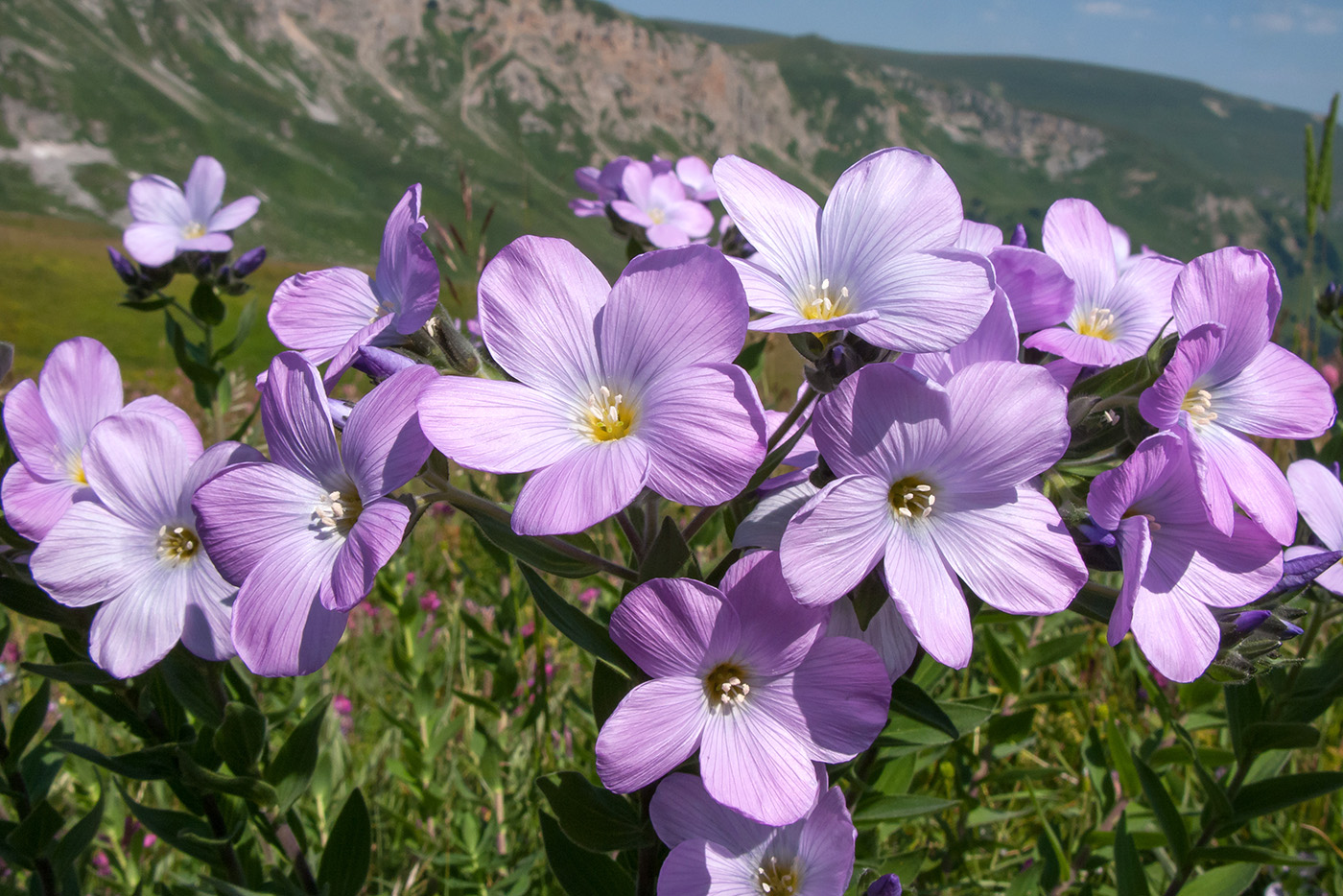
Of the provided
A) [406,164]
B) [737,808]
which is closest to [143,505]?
[737,808]

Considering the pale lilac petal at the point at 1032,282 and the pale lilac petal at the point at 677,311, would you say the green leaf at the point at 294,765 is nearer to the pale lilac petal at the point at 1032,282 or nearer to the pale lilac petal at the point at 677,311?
the pale lilac petal at the point at 677,311

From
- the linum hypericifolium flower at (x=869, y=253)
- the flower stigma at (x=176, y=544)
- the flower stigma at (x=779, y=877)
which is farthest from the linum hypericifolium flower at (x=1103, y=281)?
the flower stigma at (x=176, y=544)

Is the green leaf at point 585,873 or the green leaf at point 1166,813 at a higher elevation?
the green leaf at point 1166,813

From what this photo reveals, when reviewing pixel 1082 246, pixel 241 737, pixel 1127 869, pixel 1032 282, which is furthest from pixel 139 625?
pixel 1127 869

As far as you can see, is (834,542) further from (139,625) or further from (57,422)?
(57,422)

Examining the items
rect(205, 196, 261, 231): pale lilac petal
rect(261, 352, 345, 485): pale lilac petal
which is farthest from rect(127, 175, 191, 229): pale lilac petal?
rect(261, 352, 345, 485): pale lilac petal

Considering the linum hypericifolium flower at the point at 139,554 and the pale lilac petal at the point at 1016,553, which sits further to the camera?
the linum hypericifolium flower at the point at 139,554

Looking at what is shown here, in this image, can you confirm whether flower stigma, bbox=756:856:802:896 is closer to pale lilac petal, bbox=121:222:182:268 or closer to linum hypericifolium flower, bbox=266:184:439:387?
linum hypericifolium flower, bbox=266:184:439:387
